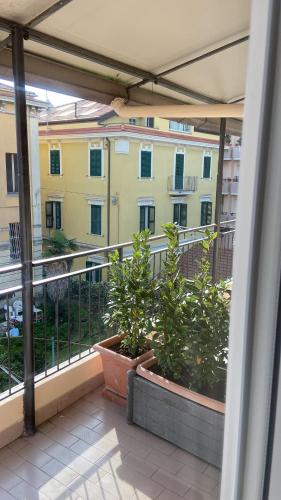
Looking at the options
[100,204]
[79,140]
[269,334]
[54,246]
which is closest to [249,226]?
[269,334]

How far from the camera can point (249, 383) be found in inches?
19.6

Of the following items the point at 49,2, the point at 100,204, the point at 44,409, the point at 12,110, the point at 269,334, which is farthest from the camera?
the point at 100,204

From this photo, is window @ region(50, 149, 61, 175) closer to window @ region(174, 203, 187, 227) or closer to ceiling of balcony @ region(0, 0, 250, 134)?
window @ region(174, 203, 187, 227)

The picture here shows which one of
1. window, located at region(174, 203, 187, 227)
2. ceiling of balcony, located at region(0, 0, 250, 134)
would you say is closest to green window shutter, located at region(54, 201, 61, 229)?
window, located at region(174, 203, 187, 227)

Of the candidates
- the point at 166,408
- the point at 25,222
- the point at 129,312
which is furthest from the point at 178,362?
the point at 25,222

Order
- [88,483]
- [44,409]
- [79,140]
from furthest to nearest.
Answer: [79,140], [44,409], [88,483]

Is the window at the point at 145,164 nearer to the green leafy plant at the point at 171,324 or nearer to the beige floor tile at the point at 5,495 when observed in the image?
the green leafy plant at the point at 171,324

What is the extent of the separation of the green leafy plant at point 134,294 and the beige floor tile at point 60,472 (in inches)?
32.1

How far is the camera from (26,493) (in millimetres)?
1927

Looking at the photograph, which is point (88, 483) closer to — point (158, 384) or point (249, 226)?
point (158, 384)

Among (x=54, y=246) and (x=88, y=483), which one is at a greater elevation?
(x=88, y=483)

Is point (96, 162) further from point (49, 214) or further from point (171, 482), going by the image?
point (171, 482)

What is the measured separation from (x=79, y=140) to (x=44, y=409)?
10251mm

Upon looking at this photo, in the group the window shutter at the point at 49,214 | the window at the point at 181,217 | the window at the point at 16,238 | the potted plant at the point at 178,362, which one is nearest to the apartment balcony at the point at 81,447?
the potted plant at the point at 178,362
